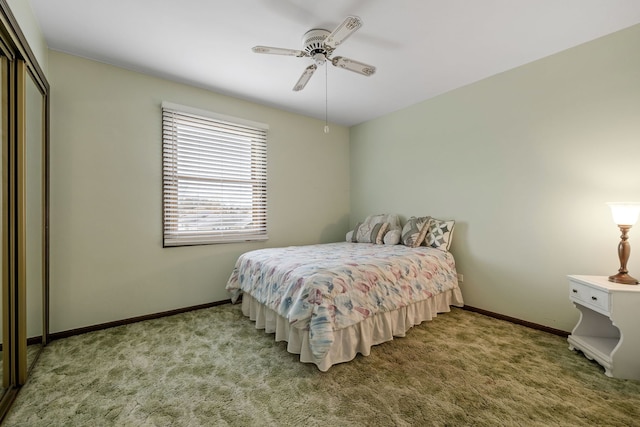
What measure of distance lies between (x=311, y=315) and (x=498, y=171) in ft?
8.26

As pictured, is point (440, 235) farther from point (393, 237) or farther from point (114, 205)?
point (114, 205)

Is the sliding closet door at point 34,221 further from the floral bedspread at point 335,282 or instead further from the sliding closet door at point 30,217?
the floral bedspread at point 335,282

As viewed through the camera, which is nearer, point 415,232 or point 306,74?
point 306,74

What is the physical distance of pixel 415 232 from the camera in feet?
10.7

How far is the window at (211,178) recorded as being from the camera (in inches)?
117

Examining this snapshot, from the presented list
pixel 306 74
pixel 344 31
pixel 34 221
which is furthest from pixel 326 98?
pixel 34 221

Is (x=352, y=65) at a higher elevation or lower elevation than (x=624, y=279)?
higher

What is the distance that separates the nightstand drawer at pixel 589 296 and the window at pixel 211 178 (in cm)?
318

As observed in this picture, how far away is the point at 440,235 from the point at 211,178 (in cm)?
282

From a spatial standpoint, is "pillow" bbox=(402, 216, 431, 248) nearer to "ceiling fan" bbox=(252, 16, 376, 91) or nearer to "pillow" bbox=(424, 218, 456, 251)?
"pillow" bbox=(424, 218, 456, 251)

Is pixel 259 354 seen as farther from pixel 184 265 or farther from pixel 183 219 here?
pixel 183 219

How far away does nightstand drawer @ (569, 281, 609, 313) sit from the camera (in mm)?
1849

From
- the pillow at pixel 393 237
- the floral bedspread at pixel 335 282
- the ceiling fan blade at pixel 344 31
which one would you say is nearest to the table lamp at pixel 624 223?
the floral bedspread at pixel 335 282

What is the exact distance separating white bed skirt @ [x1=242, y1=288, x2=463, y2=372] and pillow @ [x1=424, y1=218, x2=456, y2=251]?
21.7 inches
